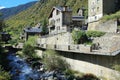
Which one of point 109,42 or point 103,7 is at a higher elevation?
point 103,7

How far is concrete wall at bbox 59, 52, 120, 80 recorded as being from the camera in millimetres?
37581

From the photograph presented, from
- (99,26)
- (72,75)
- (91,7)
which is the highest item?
(91,7)

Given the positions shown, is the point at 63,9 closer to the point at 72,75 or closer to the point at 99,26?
the point at 99,26

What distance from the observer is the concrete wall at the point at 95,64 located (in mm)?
37581

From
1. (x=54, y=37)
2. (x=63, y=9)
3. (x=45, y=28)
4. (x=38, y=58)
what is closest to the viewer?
(x=38, y=58)

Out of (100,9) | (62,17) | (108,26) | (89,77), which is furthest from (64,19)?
(89,77)

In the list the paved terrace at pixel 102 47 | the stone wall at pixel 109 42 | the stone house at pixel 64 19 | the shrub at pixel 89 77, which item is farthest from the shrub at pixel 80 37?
the stone house at pixel 64 19

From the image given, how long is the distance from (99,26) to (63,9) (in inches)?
1177

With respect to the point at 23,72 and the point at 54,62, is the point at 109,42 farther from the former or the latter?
the point at 23,72

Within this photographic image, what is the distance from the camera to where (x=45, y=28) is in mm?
102688

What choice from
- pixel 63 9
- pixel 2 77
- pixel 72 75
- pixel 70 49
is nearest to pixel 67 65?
pixel 70 49

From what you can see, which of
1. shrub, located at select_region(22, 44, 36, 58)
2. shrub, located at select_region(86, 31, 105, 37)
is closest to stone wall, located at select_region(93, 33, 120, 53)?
shrub, located at select_region(86, 31, 105, 37)

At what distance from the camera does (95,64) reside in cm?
4169

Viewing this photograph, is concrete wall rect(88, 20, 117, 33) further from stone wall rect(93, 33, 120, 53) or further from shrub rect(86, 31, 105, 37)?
stone wall rect(93, 33, 120, 53)
